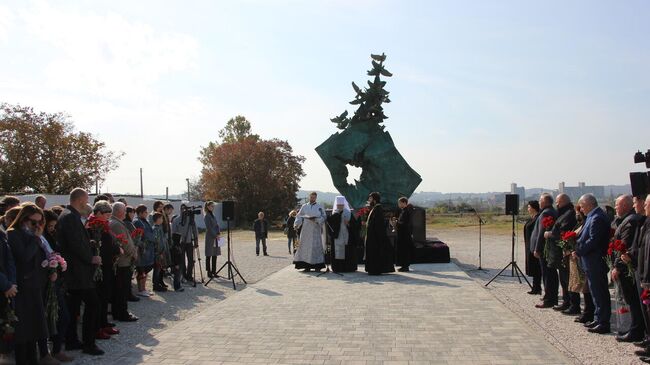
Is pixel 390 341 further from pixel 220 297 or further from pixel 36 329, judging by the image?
pixel 220 297

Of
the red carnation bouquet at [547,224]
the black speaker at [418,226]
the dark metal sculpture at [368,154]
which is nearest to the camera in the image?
the red carnation bouquet at [547,224]

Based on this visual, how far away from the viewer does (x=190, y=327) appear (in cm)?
758

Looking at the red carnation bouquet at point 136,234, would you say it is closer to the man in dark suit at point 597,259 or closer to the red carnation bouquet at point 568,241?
the red carnation bouquet at point 568,241

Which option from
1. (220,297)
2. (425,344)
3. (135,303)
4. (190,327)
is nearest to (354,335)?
(425,344)

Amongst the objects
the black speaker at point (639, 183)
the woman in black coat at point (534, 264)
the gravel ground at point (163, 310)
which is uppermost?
the black speaker at point (639, 183)

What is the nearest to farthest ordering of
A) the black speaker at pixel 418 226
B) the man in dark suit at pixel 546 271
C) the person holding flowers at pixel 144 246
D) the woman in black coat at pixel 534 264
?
1. the man in dark suit at pixel 546 271
2. the woman in black coat at pixel 534 264
3. the person holding flowers at pixel 144 246
4. the black speaker at pixel 418 226

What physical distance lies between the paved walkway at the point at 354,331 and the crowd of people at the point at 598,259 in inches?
39.2

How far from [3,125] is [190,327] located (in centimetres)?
3470

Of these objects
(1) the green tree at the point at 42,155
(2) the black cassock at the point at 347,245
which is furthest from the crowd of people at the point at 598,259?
(1) the green tree at the point at 42,155

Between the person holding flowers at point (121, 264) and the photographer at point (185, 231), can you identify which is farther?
the photographer at point (185, 231)

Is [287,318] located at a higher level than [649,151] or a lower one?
lower

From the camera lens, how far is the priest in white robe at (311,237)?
13.3m

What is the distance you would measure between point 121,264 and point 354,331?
382 cm

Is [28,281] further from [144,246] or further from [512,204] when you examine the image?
[512,204]
